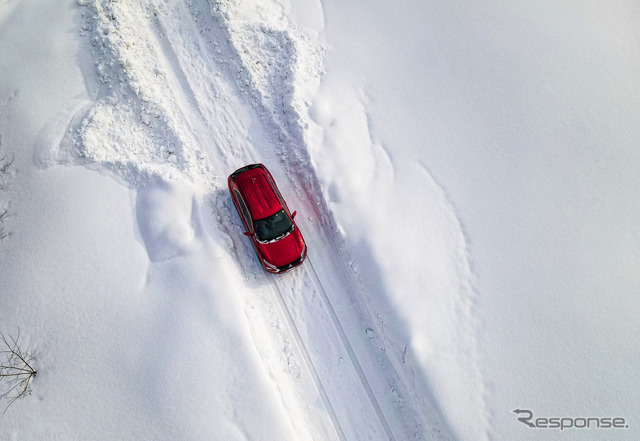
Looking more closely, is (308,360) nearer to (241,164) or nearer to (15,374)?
(241,164)

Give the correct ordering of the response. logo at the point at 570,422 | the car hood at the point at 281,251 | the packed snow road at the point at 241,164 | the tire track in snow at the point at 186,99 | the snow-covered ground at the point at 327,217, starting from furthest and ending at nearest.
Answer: the tire track in snow at the point at 186,99
the car hood at the point at 281,251
the packed snow road at the point at 241,164
the snow-covered ground at the point at 327,217
the response. logo at the point at 570,422

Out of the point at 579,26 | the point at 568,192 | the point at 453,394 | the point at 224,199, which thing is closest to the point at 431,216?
the point at 568,192

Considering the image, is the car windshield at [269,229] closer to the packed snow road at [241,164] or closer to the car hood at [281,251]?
the car hood at [281,251]

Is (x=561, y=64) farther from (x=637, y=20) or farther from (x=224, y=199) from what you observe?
(x=224, y=199)

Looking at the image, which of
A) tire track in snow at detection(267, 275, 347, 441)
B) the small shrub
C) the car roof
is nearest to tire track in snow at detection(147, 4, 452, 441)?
tire track in snow at detection(267, 275, 347, 441)

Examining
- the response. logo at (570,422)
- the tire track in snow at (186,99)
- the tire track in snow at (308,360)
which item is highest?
the tire track in snow at (186,99)

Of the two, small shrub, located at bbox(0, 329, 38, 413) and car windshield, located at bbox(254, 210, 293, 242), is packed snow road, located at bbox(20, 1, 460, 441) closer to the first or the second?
car windshield, located at bbox(254, 210, 293, 242)

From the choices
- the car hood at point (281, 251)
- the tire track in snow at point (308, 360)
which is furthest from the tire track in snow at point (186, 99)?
the car hood at point (281, 251)

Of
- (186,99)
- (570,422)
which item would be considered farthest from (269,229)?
(570,422)
